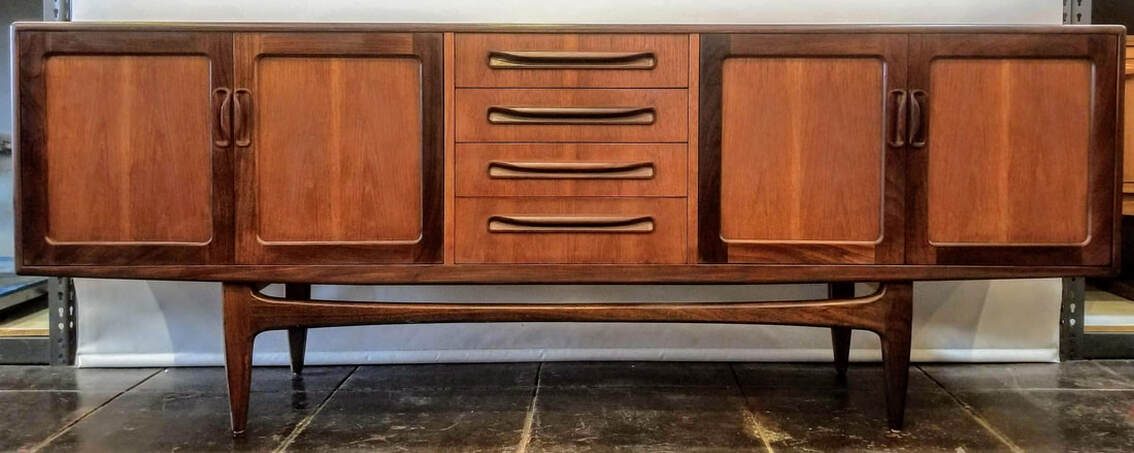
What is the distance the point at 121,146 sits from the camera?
1406mm

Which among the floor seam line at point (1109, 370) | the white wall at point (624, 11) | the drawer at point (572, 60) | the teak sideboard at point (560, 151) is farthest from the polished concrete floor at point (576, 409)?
the white wall at point (624, 11)

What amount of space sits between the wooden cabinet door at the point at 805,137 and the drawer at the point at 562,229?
0.31ft

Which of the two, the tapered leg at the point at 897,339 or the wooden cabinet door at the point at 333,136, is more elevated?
the wooden cabinet door at the point at 333,136

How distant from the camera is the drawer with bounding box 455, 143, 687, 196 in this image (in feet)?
4.64

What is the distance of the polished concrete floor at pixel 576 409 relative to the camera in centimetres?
145

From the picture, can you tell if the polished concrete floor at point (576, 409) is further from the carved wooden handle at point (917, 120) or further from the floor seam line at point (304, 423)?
the carved wooden handle at point (917, 120)

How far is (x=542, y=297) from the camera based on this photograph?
206cm

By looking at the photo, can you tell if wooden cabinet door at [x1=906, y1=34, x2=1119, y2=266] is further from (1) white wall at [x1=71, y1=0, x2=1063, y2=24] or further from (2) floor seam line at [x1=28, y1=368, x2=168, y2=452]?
(2) floor seam line at [x1=28, y1=368, x2=168, y2=452]

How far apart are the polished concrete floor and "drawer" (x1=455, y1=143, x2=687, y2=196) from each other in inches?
18.7

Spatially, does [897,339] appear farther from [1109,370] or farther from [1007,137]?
[1109,370]

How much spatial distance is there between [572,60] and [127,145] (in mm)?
830

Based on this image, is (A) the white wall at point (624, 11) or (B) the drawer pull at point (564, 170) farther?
(A) the white wall at point (624, 11)

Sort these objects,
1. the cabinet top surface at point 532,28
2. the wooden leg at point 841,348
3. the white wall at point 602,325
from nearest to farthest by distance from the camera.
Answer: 1. the cabinet top surface at point 532,28
2. the wooden leg at point 841,348
3. the white wall at point 602,325

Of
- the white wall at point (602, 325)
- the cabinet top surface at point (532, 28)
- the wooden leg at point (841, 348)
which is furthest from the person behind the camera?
the white wall at point (602, 325)
